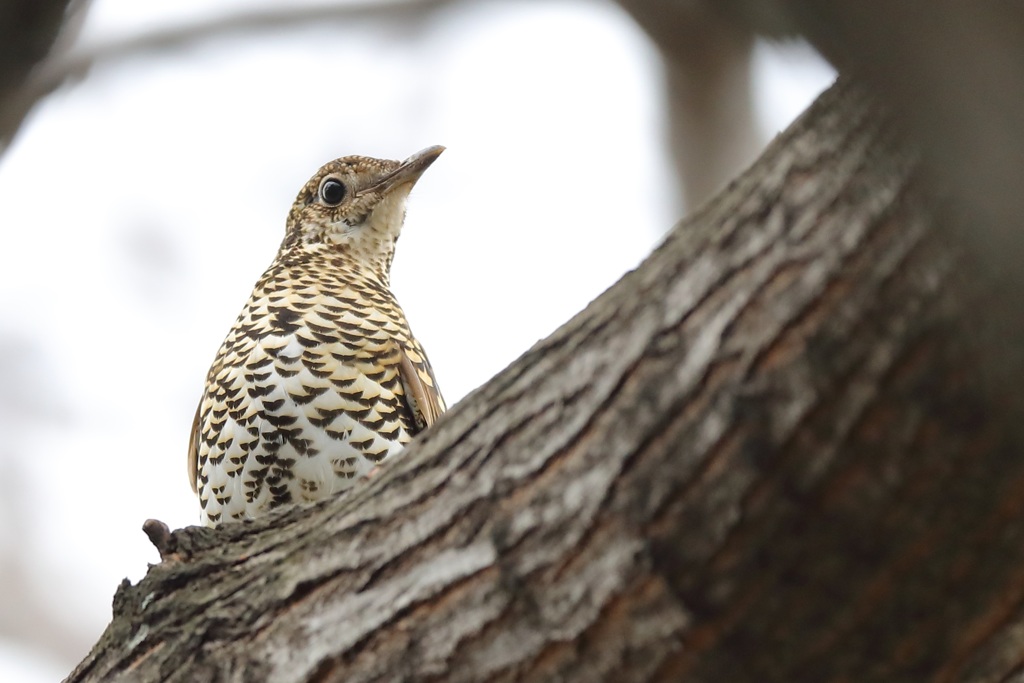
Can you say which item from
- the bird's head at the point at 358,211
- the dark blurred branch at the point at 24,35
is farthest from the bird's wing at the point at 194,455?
the dark blurred branch at the point at 24,35

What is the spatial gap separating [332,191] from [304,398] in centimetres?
172

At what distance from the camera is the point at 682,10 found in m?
5.10

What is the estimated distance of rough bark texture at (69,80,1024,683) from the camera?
6.48 ft

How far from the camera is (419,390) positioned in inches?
203

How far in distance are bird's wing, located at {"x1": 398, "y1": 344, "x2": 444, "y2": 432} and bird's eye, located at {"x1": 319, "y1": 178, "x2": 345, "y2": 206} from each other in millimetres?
1286

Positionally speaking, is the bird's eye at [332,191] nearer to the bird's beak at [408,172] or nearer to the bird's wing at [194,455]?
the bird's beak at [408,172]

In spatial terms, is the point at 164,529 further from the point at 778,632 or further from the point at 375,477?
the point at 778,632

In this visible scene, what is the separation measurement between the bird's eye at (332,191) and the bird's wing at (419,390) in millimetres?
1286

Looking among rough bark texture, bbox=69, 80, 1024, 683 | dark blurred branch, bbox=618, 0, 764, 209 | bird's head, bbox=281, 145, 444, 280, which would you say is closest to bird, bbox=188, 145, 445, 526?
bird's head, bbox=281, 145, 444, 280

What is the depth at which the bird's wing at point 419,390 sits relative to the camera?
5.11 meters

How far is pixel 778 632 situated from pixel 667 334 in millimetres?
543

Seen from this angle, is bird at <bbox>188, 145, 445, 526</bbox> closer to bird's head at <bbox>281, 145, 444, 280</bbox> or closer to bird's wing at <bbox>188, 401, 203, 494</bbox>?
bird's wing at <bbox>188, 401, 203, 494</bbox>

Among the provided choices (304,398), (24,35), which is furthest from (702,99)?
(24,35)

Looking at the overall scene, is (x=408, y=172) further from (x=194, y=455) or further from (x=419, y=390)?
(x=194, y=455)
